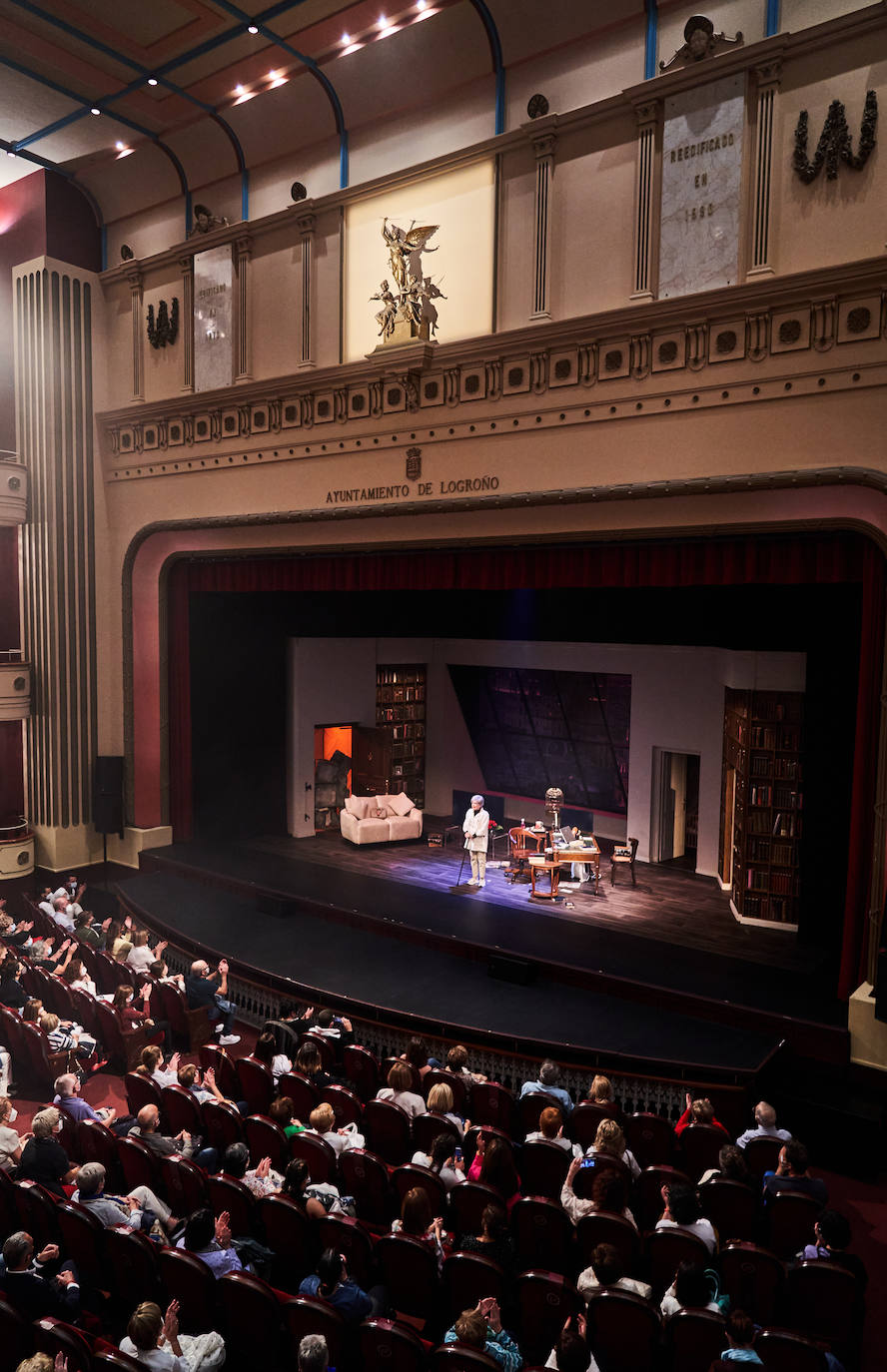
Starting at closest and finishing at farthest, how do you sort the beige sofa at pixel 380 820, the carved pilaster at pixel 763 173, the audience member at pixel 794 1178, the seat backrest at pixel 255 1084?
the audience member at pixel 794 1178, the seat backrest at pixel 255 1084, the carved pilaster at pixel 763 173, the beige sofa at pixel 380 820

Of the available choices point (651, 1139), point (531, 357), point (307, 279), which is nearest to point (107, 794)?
point (307, 279)

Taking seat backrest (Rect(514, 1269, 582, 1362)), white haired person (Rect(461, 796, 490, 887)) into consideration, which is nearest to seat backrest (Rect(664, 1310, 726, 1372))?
seat backrest (Rect(514, 1269, 582, 1362))

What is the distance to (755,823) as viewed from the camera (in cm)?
993

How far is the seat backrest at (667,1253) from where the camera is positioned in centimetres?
408

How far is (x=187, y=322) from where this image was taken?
1166 centimetres

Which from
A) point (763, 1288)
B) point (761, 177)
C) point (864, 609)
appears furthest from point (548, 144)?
point (763, 1288)

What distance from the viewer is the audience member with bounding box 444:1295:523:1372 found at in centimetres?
333

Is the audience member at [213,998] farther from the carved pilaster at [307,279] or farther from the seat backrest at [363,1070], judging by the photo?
the carved pilaster at [307,279]

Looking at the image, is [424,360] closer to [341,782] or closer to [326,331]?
[326,331]

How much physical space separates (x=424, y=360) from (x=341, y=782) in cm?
803

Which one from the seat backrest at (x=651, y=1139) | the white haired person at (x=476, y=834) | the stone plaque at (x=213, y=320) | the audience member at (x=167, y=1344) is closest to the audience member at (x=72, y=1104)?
the audience member at (x=167, y=1344)

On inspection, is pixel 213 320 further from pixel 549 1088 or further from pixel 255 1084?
pixel 549 1088

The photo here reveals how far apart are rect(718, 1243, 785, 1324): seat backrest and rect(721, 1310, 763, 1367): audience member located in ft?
1.83

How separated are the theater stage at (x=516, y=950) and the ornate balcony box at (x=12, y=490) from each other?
5036mm
